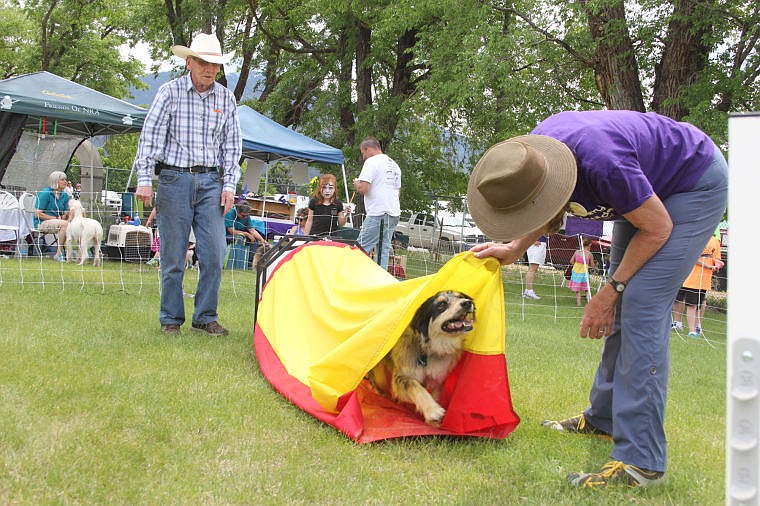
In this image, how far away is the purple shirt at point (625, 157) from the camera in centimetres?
244

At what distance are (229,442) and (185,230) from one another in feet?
8.45

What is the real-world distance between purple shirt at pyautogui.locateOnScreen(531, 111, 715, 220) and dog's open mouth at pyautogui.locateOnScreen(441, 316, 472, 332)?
0.77 meters

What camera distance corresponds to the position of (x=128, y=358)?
4.40 m

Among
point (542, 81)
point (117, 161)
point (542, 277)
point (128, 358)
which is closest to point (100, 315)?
point (128, 358)

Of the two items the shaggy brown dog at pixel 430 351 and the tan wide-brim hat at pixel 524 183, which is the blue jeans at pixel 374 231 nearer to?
the shaggy brown dog at pixel 430 351

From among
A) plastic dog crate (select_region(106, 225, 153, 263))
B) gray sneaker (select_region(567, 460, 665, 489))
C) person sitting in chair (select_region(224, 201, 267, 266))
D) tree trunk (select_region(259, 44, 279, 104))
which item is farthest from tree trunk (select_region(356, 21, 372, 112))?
gray sneaker (select_region(567, 460, 665, 489))

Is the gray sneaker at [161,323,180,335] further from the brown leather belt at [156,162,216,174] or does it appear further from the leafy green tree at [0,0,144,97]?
the leafy green tree at [0,0,144,97]

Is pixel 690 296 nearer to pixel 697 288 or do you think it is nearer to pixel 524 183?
pixel 697 288

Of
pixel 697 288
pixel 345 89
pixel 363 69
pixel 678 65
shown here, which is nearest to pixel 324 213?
pixel 697 288

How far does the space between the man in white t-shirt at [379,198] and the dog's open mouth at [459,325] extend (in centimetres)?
501

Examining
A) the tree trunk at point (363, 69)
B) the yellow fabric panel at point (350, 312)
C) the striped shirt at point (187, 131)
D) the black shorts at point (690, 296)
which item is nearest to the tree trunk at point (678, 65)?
the black shorts at point (690, 296)

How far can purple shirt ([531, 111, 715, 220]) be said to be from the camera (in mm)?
2443

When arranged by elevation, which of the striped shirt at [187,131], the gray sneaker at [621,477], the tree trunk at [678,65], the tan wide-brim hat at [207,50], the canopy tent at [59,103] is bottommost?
the gray sneaker at [621,477]

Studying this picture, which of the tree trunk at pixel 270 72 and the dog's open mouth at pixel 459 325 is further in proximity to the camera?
the tree trunk at pixel 270 72
